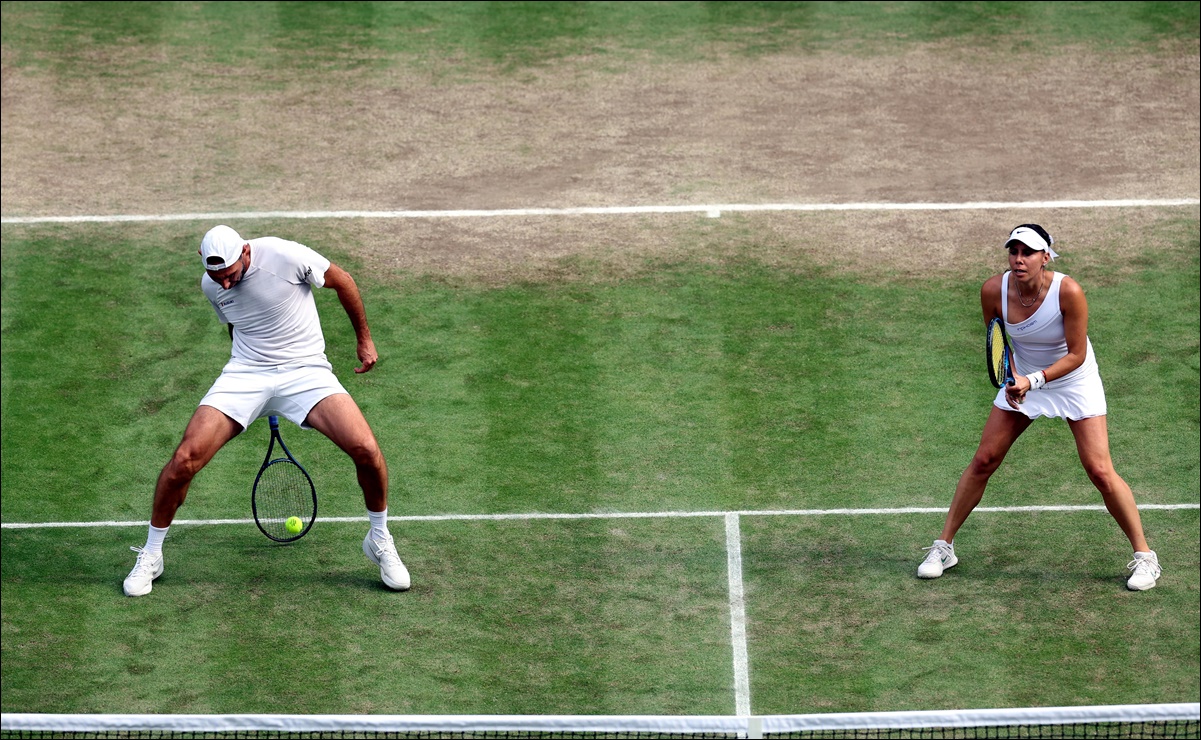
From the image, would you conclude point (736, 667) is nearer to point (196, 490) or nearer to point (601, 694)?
point (601, 694)

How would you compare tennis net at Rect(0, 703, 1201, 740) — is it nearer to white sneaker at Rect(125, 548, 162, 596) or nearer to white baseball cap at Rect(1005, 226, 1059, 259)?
white sneaker at Rect(125, 548, 162, 596)

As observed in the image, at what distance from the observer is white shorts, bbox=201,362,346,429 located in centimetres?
846

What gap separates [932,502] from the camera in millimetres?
9562

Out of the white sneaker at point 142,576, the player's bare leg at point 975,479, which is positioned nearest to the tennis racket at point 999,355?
the player's bare leg at point 975,479

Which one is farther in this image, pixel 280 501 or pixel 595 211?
pixel 595 211

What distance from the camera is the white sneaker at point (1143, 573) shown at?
8.55 meters

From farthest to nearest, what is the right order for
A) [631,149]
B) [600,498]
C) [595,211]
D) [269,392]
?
[631,149]
[595,211]
[600,498]
[269,392]

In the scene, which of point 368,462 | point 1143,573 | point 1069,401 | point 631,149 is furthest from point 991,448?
point 631,149

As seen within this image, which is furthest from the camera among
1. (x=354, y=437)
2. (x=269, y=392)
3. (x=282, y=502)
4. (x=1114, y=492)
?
(x=282, y=502)

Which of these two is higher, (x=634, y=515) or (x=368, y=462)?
(x=368, y=462)

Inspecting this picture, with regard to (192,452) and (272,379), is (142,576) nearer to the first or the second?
(192,452)

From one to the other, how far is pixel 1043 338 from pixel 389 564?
12.3 feet

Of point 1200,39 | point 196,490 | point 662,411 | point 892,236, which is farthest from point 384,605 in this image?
point 1200,39

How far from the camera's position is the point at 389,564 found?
874 cm
